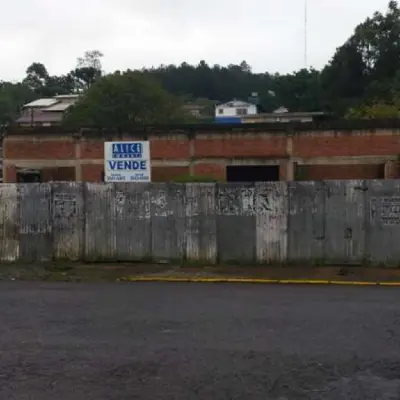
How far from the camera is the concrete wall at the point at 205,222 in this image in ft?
52.2

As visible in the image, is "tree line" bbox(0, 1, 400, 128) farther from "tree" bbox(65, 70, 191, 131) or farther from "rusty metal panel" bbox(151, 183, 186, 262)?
"rusty metal panel" bbox(151, 183, 186, 262)

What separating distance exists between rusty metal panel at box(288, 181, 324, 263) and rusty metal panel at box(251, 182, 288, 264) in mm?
154

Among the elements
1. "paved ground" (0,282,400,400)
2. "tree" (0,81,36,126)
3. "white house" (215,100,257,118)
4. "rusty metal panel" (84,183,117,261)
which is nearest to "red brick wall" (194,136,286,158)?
"rusty metal panel" (84,183,117,261)

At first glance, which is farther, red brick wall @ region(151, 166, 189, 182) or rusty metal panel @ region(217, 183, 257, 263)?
red brick wall @ region(151, 166, 189, 182)

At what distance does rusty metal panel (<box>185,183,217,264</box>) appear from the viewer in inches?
644

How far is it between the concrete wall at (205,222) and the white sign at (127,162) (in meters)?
0.66

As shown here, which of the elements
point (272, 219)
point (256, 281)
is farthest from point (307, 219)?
point (256, 281)

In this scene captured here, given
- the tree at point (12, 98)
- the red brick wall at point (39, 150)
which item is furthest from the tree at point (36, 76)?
the red brick wall at point (39, 150)

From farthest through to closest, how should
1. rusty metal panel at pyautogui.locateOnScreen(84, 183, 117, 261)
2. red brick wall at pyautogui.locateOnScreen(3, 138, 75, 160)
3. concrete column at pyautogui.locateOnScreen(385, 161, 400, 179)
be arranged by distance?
red brick wall at pyautogui.locateOnScreen(3, 138, 75, 160) → concrete column at pyautogui.locateOnScreen(385, 161, 400, 179) → rusty metal panel at pyautogui.locateOnScreen(84, 183, 117, 261)

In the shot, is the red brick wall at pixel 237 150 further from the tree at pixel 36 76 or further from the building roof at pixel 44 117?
the tree at pixel 36 76

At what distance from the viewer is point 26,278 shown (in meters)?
15.1

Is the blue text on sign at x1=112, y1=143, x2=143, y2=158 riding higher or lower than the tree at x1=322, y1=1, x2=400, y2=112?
lower

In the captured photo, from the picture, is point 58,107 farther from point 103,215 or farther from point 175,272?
point 175,272

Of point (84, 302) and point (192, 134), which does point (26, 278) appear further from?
point (192, 134)
